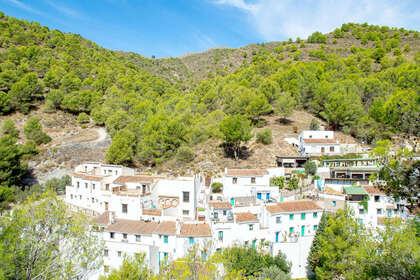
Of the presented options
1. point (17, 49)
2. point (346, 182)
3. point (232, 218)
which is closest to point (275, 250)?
point (232, 218)

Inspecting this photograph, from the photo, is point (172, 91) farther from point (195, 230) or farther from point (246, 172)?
point (195, 230)

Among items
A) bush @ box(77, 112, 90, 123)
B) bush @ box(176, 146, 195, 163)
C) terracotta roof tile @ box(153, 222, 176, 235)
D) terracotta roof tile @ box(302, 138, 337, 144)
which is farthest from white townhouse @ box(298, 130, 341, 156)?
bush @ box(77, 112, 90, 123)

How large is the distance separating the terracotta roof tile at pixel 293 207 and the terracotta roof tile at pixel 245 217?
192 cm

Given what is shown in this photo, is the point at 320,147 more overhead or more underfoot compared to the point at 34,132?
more underfoot

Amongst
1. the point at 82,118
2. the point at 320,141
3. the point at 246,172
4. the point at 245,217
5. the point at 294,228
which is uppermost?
the point at 82,118

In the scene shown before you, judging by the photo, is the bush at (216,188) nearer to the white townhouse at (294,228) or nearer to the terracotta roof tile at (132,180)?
the terracotta roof tile at (132,180)

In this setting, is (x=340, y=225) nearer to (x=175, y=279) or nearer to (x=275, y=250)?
(x=275, y=250)

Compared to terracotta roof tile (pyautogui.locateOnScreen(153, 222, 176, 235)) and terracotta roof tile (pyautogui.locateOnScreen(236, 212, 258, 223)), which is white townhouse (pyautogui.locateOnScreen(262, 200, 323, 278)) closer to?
terracotta roof tile (pyautogui.locateOnScreen(236, 212, 258, 223))

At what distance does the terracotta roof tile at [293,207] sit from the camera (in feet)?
88.3

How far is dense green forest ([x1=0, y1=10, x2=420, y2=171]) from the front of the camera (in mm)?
50969

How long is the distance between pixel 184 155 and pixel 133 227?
22780 mm

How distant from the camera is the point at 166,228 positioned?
80.4 ft

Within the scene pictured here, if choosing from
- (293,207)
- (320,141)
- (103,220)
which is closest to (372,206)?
(293,207)

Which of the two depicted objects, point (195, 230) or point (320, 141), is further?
point (320, 141)
